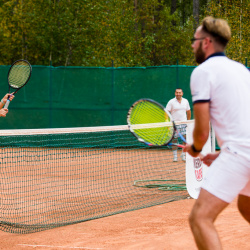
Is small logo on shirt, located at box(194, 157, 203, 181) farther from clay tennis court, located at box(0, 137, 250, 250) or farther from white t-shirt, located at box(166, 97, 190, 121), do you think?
white t-shirt, located at box(166, 97, 190, 121)

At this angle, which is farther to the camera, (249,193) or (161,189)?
(161,189)

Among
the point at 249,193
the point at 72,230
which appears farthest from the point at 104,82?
the point at 249,193

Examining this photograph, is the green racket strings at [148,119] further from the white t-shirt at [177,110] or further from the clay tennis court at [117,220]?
the white t-shirt at [177,110]

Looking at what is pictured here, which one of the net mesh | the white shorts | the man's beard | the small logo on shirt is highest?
the man's beard

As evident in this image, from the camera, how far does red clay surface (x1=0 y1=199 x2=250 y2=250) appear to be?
4.68 metres

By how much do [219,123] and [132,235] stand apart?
241 cm

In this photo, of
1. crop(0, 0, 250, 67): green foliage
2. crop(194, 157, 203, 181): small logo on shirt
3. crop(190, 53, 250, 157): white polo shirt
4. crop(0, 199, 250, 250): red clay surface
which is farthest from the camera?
crop(0, 0, 250, 67): green foliage

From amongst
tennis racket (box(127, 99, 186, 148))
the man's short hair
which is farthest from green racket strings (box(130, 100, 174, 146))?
the man's short hair

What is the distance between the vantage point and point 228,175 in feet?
9.53

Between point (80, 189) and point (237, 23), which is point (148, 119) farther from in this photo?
point (237, 23)

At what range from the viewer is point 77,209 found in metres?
6.36

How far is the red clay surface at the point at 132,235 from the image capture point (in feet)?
15.4

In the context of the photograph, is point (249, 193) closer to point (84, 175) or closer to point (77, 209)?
point (77, 209)

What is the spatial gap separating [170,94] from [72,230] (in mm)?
8551
